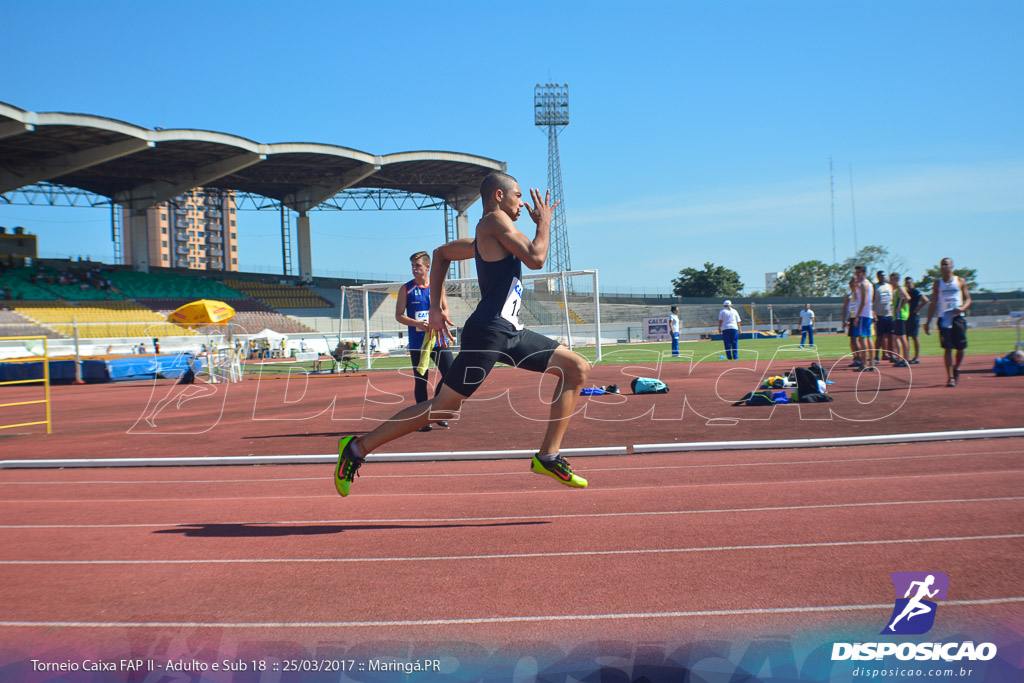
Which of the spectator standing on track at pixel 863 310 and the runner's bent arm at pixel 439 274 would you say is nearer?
the runner's bent arm at pixel 439 274

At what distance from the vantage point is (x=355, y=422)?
10477 millimetres

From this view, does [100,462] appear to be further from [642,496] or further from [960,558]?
[960,558]

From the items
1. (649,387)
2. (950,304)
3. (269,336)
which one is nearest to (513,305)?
(649,387)

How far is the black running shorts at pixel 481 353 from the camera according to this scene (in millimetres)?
4410

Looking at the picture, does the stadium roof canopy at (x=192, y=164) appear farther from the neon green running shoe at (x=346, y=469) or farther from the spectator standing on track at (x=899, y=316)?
the neon green running shoe at (x=346, y=469)

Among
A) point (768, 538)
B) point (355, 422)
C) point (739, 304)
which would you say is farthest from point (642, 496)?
point (739, 304)

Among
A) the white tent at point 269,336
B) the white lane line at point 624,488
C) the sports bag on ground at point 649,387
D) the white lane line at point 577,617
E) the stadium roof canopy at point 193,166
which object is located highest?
the stadium roof canopy at point 193,166

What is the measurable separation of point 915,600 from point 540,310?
80.2ft

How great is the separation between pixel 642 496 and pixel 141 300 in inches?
1943

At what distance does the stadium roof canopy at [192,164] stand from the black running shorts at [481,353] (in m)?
39.5

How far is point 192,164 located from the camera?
4728cm

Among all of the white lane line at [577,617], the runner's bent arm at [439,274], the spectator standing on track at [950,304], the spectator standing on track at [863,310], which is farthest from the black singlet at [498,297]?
the spectator standing on track at [863,310]

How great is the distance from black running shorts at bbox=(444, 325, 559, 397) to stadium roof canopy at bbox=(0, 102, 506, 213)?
130 feet

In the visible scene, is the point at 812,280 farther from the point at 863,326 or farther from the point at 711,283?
the point at 863,326
